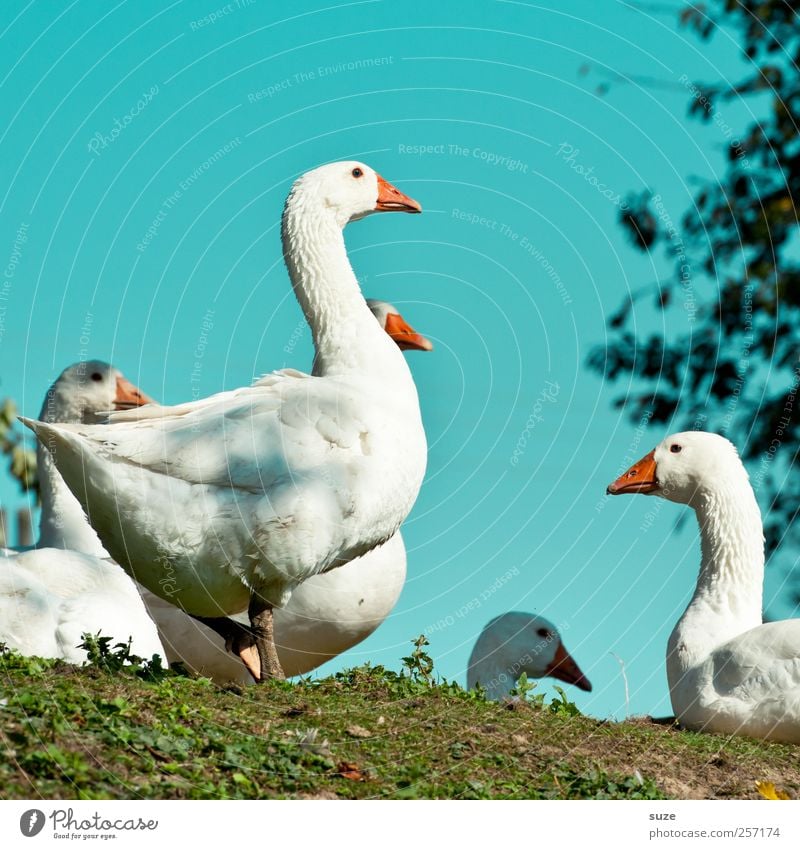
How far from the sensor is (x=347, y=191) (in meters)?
9.86

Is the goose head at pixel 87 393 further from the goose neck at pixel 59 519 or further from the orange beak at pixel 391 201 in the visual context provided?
the orange beak at pixel 391 201

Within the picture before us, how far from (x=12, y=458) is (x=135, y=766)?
808 centimetres

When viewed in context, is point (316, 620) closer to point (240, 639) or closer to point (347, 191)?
point (240, 639)

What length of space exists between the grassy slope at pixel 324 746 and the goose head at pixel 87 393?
4.29 meters

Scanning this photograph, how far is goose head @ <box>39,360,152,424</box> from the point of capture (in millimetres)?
11992

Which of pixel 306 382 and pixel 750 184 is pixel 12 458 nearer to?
pixel 306 382

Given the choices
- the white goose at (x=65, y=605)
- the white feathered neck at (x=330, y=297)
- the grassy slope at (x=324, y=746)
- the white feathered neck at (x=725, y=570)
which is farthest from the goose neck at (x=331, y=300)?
the white feathered neck at (x=725, y=570)

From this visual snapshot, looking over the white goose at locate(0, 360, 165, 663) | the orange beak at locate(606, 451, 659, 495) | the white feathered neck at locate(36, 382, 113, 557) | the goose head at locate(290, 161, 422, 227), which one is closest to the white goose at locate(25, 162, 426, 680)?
the white goose at locate(0, 360, 165, 663)

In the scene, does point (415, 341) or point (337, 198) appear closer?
point (337, 198)

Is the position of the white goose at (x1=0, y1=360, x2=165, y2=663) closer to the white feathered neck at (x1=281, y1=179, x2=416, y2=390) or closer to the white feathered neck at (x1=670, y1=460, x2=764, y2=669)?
the white feathered neck at (x1=281, y1=179, x2=416, y2=390)

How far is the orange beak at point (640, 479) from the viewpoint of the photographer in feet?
35.1

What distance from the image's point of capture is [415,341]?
12625 mm

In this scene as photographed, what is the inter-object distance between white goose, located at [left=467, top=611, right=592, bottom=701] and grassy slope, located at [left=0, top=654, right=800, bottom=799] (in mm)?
2795

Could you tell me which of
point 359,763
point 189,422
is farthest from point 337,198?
point 359,763
